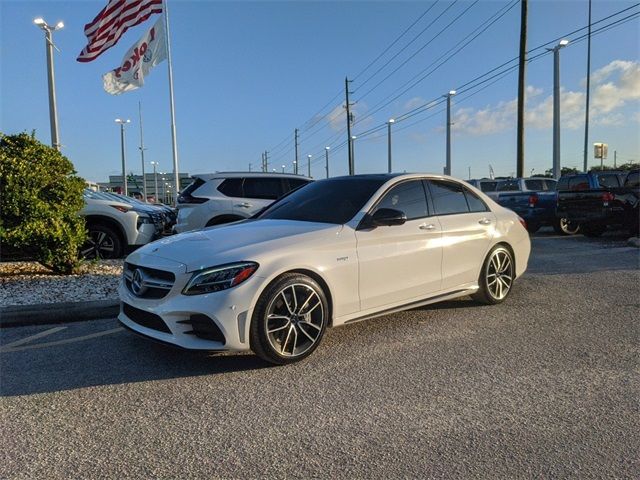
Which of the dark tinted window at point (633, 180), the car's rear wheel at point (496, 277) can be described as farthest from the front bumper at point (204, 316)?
the dark tinted window at point (633, 180)

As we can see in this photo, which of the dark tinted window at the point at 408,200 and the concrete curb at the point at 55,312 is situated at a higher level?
the dark tinted window at the point at 408,200

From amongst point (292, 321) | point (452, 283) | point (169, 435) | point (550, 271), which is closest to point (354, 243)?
point (292, 321)

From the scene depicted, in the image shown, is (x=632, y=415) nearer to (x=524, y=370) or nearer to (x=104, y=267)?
(x=524, y=370)

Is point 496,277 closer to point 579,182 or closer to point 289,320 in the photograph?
point 289,320

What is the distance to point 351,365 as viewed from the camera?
4148 mm

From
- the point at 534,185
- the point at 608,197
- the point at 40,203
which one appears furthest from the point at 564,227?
the point at 40,203

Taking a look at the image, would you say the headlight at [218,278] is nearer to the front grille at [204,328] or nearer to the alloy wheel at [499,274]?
the front grille at [204,328]

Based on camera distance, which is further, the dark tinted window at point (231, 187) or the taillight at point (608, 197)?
the taillight at point (608, 197)

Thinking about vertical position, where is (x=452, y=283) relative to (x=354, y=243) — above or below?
below

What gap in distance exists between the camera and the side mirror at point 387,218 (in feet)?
15.3

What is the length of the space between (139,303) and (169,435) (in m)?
1.39

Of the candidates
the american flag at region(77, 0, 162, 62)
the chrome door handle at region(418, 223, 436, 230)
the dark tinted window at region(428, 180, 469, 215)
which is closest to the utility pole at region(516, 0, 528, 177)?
the american flag at region(77, 0, 162, 62)

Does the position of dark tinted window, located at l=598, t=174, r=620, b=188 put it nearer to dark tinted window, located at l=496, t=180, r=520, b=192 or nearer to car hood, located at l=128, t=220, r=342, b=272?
dark tinted window, located at l=496, t=180, r=520, b=192

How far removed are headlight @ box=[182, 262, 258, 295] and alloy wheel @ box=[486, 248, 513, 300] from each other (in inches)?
125
